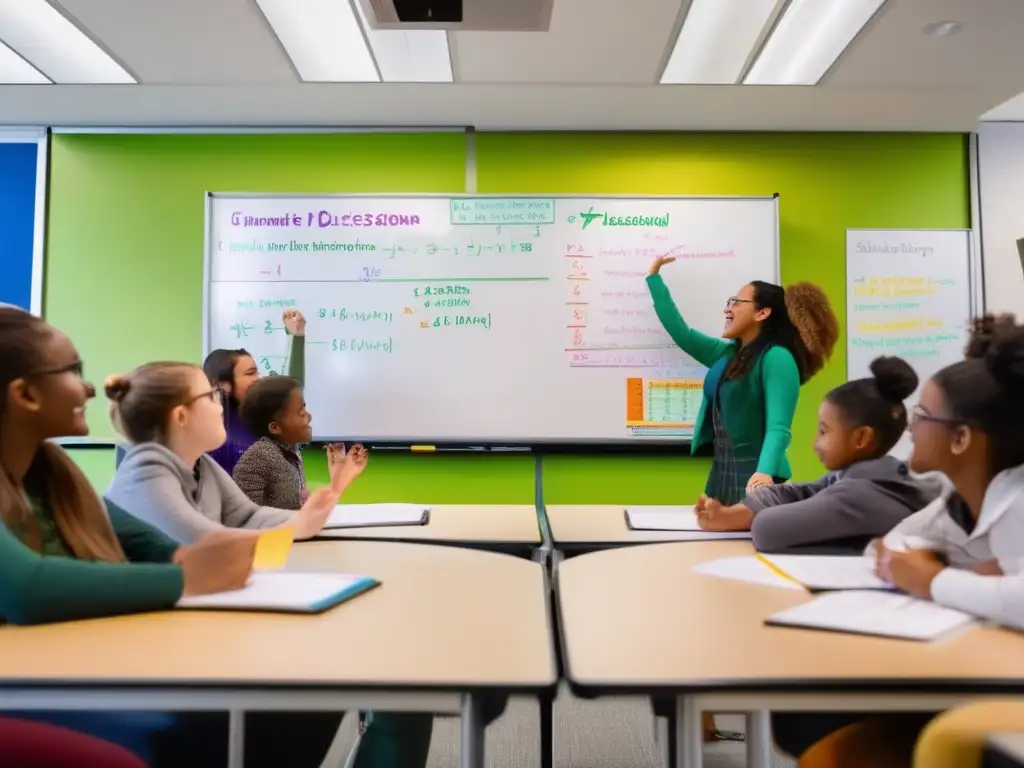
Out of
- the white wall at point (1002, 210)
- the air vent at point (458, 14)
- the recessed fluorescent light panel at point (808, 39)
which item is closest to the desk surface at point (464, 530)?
the air vent at point (458, 14)

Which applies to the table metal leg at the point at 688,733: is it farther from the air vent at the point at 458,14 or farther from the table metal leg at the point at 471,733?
the air vent at the point at 458,14

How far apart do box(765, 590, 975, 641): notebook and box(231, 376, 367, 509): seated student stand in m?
1.41

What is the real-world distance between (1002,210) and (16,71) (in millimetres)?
4623

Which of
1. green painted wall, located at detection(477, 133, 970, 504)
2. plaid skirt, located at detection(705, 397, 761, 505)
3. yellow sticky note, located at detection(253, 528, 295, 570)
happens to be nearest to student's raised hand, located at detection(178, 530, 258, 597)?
yellow sticky note, located at detection(253, 528, 295, 570)

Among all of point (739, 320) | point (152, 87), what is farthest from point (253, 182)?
point (739, 320)

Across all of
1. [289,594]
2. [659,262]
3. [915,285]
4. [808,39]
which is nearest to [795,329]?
[659,262]

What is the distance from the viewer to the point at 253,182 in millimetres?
3873

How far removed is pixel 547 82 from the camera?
3324mm

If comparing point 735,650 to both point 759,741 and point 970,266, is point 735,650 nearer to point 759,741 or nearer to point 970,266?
point 759,741

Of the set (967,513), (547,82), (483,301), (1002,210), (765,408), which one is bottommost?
(967,513)

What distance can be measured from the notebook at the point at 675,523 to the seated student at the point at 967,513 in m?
0.59

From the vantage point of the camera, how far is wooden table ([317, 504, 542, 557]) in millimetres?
2012

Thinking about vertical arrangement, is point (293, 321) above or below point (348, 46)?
below

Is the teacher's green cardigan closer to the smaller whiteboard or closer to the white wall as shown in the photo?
the smaller whiteboard
